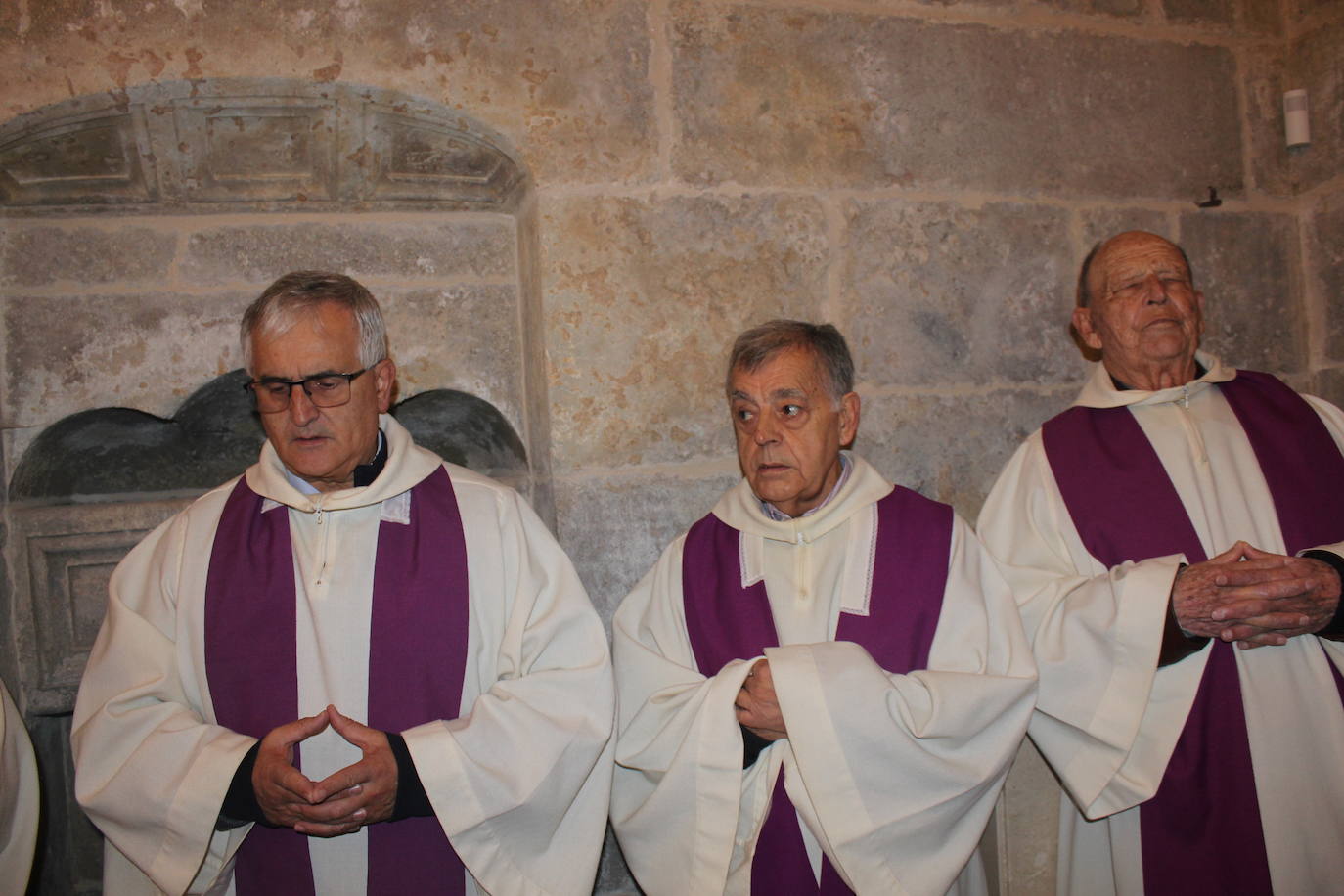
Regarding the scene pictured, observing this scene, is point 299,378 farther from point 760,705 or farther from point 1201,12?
point 1201,12

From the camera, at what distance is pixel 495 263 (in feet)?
11.5

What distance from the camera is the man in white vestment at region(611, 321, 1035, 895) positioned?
2186mm

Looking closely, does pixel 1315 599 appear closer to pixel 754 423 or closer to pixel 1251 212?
pixel 754 423

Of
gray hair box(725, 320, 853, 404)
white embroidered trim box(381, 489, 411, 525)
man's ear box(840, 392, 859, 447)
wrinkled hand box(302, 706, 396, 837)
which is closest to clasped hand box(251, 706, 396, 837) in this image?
wrinkled hand box(302, 706, 396, 837)

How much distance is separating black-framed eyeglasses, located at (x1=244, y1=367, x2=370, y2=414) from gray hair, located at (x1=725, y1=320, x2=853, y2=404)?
986 mm

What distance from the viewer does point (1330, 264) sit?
142 inches

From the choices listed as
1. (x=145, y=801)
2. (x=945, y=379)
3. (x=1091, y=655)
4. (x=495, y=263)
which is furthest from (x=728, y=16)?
(x=145, y=801)

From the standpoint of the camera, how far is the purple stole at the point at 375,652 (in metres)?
2.27

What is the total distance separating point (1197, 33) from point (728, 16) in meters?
1.83

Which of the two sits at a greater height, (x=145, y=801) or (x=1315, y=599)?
(x=1315, y=599)

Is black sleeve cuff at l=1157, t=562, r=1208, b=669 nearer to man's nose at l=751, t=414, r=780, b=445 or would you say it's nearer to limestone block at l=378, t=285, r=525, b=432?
man's nose at l=751, t=414, r=780, b=445

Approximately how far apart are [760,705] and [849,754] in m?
0.22

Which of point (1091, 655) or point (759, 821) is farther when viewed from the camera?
point (1091, 655)

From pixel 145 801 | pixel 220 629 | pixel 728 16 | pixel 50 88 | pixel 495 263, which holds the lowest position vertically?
pixel 145 801
